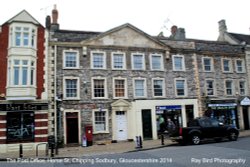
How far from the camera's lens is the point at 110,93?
21.7 metres

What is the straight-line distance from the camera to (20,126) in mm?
18547

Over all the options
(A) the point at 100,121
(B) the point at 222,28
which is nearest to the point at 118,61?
(A) the point at 100,121

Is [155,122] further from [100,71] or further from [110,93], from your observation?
[100,71]

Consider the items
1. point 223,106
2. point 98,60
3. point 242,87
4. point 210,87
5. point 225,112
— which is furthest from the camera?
point 242,87

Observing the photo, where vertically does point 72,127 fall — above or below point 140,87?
below

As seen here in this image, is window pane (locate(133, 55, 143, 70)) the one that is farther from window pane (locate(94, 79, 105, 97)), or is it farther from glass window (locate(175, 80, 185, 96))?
glass window (locate(175, 80, 185, 96))

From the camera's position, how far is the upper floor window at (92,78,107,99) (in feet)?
70.4

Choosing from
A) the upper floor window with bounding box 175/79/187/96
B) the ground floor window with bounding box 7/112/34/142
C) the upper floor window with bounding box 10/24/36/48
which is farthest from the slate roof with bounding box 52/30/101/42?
the upper floor window with bounding box 175/79/187/96

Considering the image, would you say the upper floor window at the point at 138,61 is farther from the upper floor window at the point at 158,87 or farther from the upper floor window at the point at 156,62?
the upper floor window at the point at 158,87

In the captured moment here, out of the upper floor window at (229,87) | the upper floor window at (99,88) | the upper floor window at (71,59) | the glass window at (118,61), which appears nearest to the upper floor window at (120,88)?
the upper floor window at (99,88)

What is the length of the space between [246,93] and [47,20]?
21.4 metres

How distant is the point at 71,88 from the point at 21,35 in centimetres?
566

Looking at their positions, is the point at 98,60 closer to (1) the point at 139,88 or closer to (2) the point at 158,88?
(1) the point at 139,88

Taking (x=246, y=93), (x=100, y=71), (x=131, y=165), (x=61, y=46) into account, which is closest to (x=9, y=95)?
(x=61, y=46)
